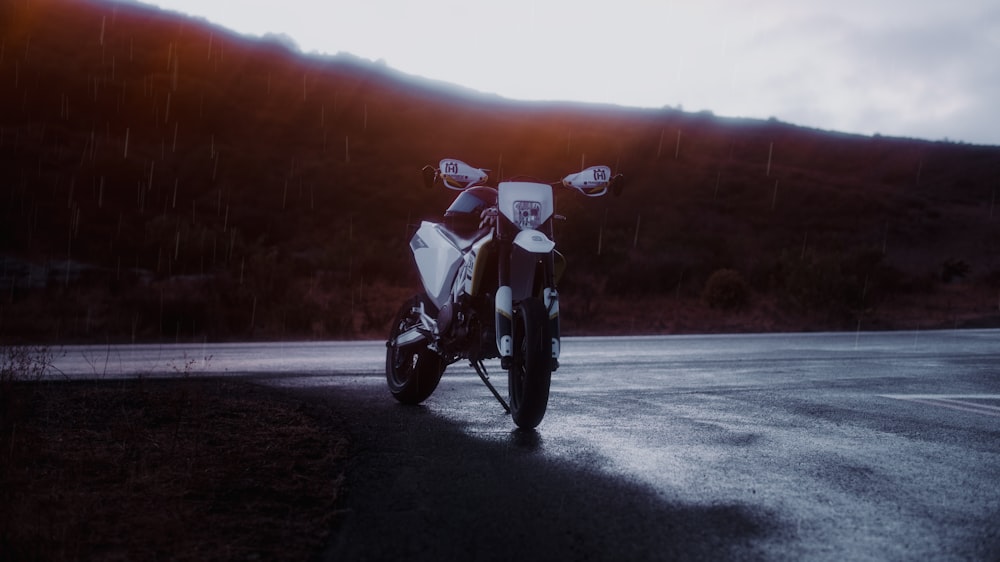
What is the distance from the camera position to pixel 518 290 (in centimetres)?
730

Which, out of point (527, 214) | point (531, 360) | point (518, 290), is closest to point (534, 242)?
point (527, 214)

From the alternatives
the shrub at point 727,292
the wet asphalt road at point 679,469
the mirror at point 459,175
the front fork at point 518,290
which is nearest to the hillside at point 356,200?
the shrub at point 727,292

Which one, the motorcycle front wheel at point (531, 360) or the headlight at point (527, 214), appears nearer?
the motorcycle front wheel at point (531, 360)

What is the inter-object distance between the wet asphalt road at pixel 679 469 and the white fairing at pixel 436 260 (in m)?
1.05

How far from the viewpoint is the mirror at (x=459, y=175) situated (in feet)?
25.7

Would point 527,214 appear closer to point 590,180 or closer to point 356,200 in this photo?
point 590,180

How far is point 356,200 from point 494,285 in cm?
4165

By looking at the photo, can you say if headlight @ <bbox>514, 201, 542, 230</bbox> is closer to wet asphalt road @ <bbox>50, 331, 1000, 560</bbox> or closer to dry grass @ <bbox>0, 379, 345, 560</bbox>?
wet asphalt road @ <bbox>50, 331, 1000, 560</bbox>

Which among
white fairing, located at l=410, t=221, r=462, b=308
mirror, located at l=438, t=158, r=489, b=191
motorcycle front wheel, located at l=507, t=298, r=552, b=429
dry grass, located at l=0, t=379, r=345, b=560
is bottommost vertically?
dry grass, located at l=0, t=379, r=345, b=560

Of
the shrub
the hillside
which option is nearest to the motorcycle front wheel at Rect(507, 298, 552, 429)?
the hillside

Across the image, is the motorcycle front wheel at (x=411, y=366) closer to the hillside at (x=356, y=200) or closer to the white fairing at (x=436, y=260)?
the white fairing at (x=436, y=260)

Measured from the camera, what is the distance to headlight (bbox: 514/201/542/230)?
7121 millimetres

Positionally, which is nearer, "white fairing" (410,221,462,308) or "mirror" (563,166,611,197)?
"mirror" (563,166,611,197)

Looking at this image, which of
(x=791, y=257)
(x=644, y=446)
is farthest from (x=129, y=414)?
(x=791, y=257)
